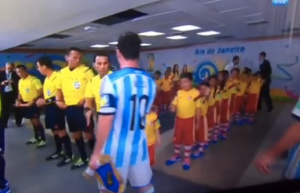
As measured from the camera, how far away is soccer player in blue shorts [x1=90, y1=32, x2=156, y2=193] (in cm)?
114

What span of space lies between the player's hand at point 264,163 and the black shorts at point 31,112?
1.28 m

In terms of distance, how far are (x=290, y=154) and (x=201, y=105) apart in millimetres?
670

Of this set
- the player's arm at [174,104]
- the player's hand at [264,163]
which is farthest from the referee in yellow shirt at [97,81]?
the player's hand at [264,163]

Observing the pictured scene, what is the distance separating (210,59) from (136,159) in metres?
0.66

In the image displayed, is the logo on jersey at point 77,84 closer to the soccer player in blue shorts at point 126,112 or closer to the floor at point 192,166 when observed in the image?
the soccer player in blue shorts at point 126,112

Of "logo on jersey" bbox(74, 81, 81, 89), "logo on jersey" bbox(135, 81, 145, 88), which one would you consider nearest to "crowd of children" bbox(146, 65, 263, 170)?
"logo on jersey" bbox(135, 81, 145, 88)

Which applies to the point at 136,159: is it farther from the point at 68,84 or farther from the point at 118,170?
the point at 68,84

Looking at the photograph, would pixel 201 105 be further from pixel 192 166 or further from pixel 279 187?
pixel 279 187

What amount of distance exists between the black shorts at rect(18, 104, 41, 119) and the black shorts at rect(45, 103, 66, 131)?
4 centimetres

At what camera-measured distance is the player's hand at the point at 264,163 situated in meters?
1.70

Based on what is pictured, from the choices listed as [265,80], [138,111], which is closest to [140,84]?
[138,111]

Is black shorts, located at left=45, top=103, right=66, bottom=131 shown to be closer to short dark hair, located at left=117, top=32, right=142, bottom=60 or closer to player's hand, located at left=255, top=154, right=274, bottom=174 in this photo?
short dark hair, located at left=117, top=32, right=142, bottom=60

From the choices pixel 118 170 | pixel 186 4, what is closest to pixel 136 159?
pixel 118 170

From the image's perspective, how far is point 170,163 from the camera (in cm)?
144
